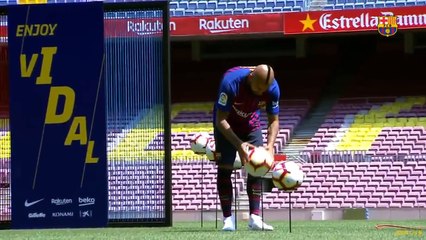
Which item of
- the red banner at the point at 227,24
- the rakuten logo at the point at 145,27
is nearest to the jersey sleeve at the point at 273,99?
the rakuten logo at the point at 145,27

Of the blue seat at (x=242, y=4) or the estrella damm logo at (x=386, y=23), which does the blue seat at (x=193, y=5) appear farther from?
the estrella damm logo at (x=386, y=23)

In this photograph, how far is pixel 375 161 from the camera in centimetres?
2314

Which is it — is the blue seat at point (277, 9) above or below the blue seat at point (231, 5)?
below

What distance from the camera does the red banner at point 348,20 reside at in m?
24.6

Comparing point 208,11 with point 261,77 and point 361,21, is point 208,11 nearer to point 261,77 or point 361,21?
point 361,21

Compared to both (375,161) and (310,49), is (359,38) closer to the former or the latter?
(310,49)

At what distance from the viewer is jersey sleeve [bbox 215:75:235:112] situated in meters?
9.26

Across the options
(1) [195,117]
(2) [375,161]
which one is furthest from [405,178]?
(1) [195,117]

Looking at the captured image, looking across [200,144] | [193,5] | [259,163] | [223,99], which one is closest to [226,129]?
[223,99]

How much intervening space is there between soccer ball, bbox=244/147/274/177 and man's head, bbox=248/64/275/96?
2.00 feet

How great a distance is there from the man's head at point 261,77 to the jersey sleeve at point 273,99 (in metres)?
0.28

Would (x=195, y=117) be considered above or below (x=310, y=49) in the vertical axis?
below

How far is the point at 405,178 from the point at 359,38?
7.83 meters

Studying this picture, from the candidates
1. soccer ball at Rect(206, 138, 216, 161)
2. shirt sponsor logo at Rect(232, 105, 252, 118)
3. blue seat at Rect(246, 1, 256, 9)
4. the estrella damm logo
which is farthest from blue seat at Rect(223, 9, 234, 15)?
shirt sponsor logo at Rect(232, 105, 252, 118)
